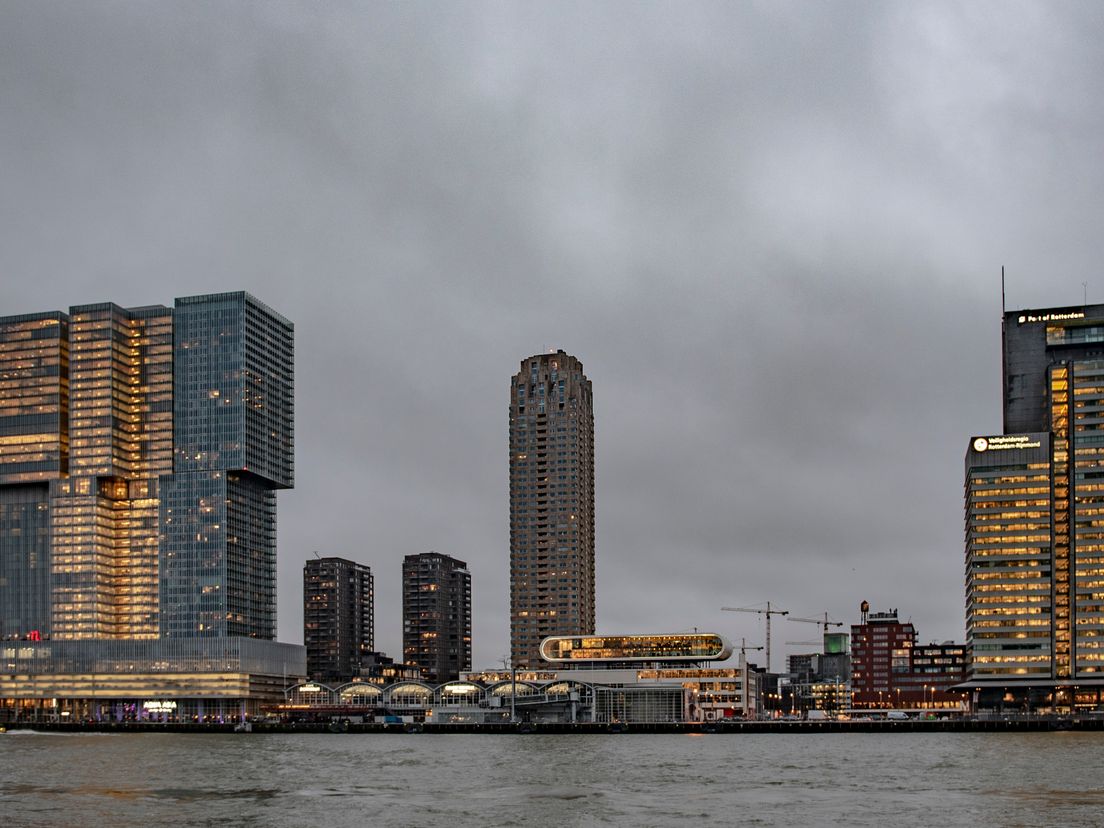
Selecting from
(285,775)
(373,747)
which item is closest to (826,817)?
(285,775)

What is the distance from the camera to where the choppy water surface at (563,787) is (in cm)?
9269

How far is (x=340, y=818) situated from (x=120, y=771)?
5166 cm

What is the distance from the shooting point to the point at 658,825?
88.8 meters

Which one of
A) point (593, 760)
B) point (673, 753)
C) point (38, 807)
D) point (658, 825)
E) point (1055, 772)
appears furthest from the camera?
point (673, 753)

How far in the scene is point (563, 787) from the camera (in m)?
116

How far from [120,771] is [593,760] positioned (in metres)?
48.6

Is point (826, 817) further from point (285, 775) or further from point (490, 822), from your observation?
point (285, 775)

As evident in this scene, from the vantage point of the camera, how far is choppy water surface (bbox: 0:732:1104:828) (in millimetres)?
92688

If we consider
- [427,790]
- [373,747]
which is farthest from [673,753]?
[427,790]

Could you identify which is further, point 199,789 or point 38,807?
point 199,789

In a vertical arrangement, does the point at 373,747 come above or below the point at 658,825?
below

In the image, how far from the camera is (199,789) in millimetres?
115250

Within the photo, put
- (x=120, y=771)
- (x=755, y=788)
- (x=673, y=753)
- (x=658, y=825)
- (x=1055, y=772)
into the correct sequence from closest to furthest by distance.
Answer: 1. (x=658, y=825)
2. (x=755, y=788)
3. (x=1055, y=772)
4. (x=120, y=771)
5. (x=673, y=753)

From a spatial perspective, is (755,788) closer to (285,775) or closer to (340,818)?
(340,818)
